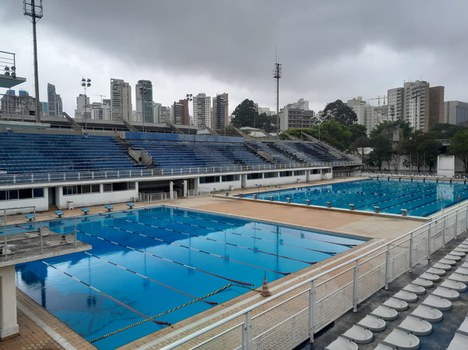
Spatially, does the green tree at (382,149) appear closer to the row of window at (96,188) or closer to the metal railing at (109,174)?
the metal railing at (109,174)

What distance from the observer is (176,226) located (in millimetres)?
20734

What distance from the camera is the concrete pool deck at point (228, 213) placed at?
725 centimetres

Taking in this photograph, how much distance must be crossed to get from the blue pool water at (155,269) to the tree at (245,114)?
88.0m

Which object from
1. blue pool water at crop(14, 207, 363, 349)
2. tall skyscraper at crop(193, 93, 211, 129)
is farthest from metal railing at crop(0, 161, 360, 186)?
tall skyscraper at crop(193, 93, 211, 129)

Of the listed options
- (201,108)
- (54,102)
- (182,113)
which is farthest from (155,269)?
(54,102)

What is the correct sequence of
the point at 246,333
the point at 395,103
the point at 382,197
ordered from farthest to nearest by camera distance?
the point at 395,103 < the point at 382,197 < the point at 246,333

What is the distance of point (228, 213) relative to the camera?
78.1 feet

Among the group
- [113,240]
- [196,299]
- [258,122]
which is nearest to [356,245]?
[196,299]

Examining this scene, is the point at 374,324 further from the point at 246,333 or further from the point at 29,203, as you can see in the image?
the point at 29,203

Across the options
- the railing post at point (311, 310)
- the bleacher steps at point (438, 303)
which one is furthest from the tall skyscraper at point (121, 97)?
the bleacher steps at point (438, 303)

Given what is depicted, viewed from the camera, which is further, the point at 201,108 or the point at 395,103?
the point at 395,103

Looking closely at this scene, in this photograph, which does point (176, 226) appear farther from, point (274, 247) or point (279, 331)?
point (279, 331)

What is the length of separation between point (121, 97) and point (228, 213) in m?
90.9

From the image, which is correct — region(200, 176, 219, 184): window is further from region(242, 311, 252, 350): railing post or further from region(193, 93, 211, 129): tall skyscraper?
region(193, 93, 211, 129): tall skyscraper
